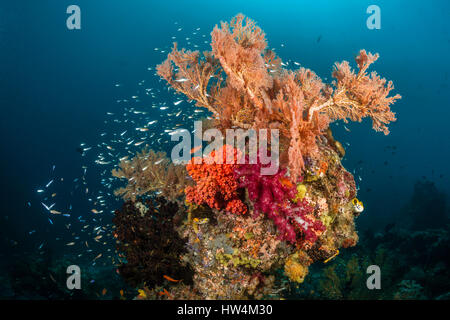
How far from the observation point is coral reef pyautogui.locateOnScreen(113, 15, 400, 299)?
4395mm

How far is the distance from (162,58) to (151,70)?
8.63 meters

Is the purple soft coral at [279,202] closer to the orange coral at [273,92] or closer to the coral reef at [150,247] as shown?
the orange coral at [273,92]

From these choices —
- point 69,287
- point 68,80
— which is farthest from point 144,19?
point 69,287

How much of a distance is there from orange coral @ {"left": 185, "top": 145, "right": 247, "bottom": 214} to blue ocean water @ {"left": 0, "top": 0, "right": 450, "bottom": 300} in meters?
46.5

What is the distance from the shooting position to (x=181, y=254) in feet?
15.4

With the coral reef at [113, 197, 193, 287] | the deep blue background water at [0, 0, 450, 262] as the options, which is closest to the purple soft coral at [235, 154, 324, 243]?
the coral reef at [113, 197, 193, 287]

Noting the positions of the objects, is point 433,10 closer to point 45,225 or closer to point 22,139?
point 45,225

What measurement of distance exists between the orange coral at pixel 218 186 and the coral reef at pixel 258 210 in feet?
0.07

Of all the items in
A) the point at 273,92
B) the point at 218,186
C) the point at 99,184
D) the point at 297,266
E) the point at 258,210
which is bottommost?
the point at 297,266

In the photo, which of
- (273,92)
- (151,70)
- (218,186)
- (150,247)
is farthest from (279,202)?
(151,70)

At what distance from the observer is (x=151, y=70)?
67.6m

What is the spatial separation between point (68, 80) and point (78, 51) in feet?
37.8

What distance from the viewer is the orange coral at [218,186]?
15.0 ft

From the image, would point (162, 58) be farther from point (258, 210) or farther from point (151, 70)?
point (258, 210)
